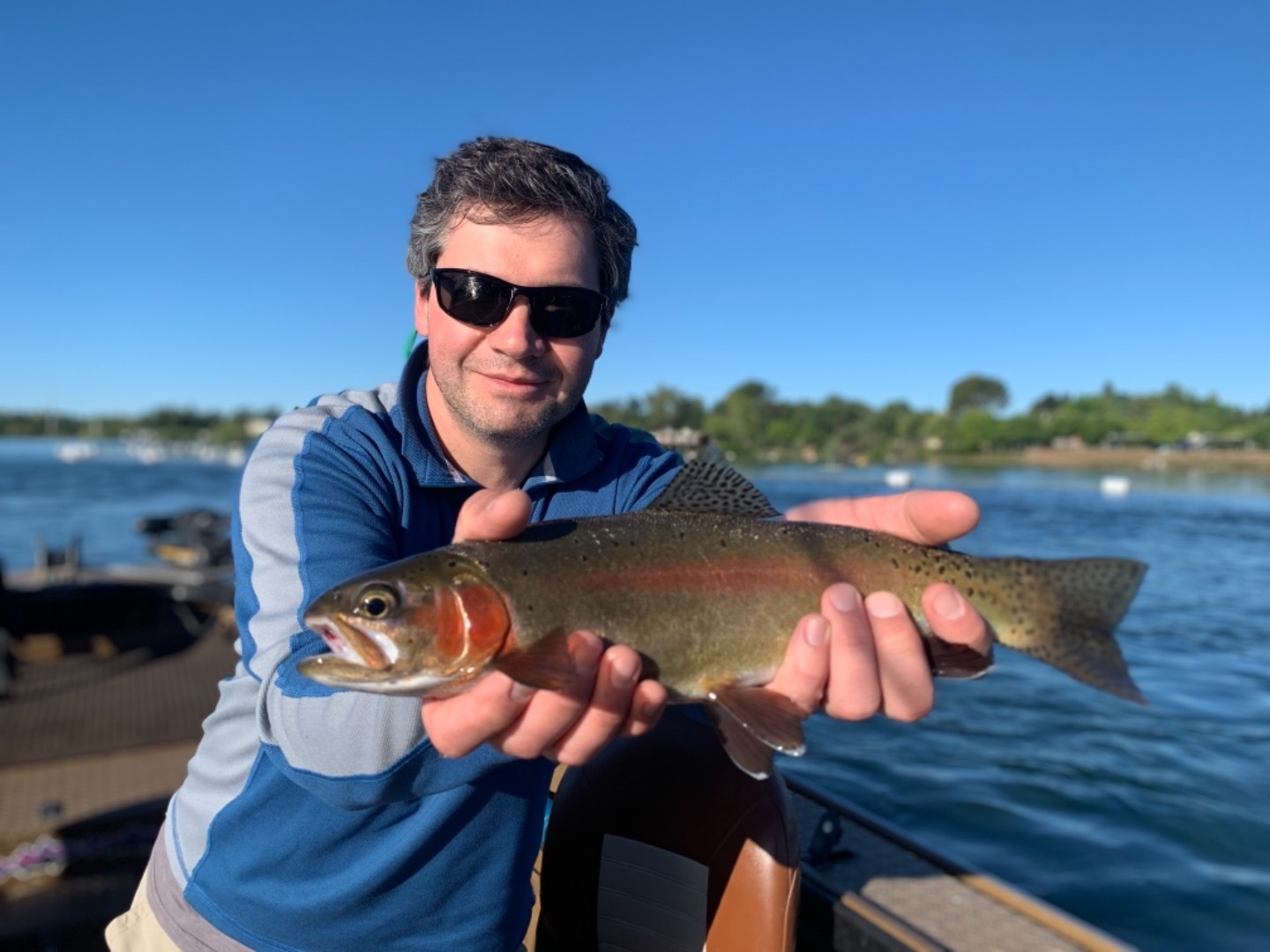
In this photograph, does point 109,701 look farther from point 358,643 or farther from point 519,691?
point 519,691

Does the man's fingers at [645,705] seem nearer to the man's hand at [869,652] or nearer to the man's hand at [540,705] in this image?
the man's hand at [540,705]

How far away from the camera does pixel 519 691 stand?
2.16 metres

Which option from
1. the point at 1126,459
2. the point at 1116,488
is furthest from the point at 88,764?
the point at 1126,459

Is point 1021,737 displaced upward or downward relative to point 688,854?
downward

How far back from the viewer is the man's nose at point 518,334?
3.07 m

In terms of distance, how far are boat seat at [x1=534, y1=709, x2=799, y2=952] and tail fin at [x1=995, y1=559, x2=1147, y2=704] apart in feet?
3.69

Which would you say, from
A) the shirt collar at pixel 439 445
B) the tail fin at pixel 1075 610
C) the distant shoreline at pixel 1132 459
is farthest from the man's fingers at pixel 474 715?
the distant shoreline at pixel 1132 459

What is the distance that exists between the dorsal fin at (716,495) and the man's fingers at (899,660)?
0.59 m

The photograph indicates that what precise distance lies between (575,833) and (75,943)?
13.5ft

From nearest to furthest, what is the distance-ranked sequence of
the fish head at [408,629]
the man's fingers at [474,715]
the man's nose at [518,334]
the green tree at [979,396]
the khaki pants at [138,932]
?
1. the man's fingers at [474,715]
2. the fish head at [408,629]
3. the khaki pants at [138,932]
4. the man's nose at [518,334]
5. the green tree at [979,396]

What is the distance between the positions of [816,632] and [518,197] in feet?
5.97

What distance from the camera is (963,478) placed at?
8769cm

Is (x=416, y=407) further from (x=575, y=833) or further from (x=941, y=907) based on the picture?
(x=941, y=907)

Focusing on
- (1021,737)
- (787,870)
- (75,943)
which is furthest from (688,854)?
(1021,737)
